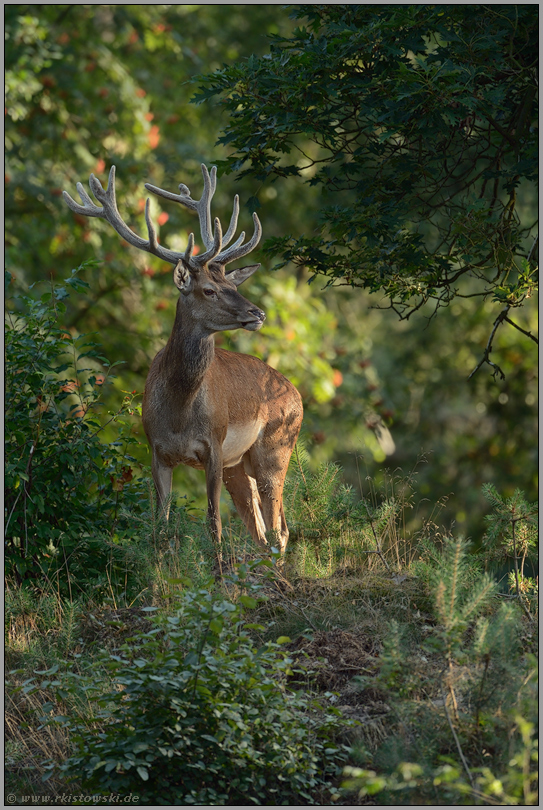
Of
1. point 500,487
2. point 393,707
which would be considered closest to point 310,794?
point 393,707

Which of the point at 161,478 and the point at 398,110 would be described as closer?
the point at 398,110

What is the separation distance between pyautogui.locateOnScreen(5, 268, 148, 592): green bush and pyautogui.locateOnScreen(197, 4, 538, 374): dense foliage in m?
1.77

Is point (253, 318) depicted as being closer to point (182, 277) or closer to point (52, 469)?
point (182, 277)

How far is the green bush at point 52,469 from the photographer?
6.54 metres

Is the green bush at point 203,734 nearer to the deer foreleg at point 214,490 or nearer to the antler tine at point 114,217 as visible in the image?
the deer foreleg at point 214,490

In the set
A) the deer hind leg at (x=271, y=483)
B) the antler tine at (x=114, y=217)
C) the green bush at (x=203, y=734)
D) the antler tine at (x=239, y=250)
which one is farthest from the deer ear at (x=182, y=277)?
the green bush at (x=203, y=734)

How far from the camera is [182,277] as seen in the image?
6.37m

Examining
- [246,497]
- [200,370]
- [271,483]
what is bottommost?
[246,497]

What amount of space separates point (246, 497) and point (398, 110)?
130 inches

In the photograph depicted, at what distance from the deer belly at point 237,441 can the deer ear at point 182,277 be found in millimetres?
1124

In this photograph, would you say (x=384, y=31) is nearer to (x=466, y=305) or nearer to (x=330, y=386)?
(x=330, y=386)

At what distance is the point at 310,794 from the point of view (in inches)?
167

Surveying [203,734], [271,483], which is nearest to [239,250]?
[271,483]

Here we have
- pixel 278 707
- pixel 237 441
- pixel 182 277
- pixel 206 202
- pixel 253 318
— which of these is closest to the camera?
pixel 278 707
